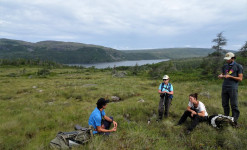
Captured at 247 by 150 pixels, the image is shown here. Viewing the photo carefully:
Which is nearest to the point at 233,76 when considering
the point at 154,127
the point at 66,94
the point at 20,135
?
the point at 154,127

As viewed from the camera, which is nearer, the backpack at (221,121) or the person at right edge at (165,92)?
the backpack at (221,121)

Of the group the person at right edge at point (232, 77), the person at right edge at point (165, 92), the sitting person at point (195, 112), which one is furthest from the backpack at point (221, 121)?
the person at right edge at point (165, 92)

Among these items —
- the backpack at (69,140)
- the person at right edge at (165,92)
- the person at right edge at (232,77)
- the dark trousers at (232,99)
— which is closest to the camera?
the backpack at (69,140)

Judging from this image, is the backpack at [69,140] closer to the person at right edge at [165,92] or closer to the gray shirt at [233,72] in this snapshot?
the person at right edge at [165,92]

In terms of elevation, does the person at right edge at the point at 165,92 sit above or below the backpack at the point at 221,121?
above

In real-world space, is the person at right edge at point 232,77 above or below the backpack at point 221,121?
above

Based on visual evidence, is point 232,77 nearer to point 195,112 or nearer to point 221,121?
point 221,121

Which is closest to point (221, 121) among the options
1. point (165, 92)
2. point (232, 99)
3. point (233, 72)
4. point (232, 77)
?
point (232, 99)

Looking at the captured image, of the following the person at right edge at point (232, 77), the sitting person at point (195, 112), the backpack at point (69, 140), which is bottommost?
the backpack at point (69, 140)

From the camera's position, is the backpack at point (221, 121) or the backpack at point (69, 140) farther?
the backpack at point (221, 121)

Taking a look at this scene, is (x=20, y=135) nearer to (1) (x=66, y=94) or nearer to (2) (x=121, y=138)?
(2) (x=121, y=138)

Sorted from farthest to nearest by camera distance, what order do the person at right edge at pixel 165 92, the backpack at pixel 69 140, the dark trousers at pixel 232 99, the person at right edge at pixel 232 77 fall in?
the person at right edge at pixel 165 92 → the dark trousers at pixel 232 99 → the person at right edge at pixel 232 77 → the backpack at pixel 69 140

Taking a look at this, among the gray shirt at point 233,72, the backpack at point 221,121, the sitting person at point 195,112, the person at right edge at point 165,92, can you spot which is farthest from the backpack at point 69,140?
the gray shirt at point 233,72

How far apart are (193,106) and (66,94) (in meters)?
12.1
